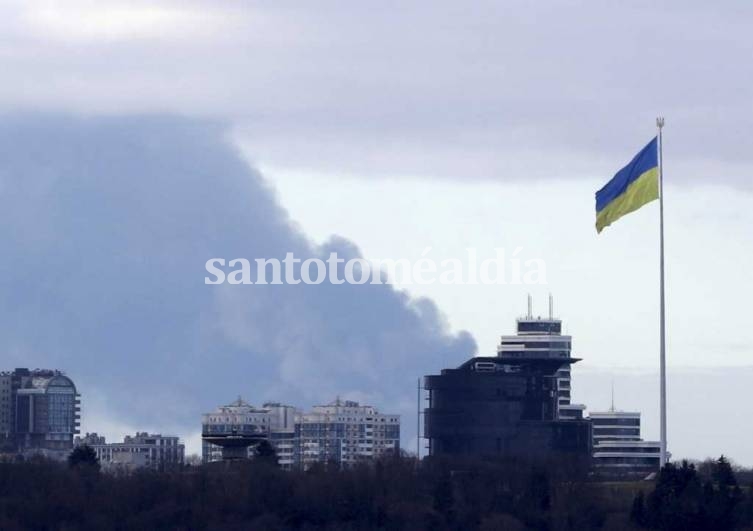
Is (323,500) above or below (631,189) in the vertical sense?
below

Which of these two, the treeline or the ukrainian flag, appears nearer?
the ukrainian flag

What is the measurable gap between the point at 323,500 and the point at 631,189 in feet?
194

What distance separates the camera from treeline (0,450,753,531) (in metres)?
127

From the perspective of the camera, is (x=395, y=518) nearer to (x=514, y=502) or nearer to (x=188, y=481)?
(x=514, y=502)

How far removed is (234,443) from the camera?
163 meters

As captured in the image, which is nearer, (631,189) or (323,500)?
(631,189)

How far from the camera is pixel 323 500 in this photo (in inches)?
5202

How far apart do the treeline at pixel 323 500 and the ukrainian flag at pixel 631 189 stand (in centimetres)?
4479

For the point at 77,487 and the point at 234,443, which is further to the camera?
the point at 234,443

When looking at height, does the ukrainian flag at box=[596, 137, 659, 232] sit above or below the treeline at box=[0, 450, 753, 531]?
above

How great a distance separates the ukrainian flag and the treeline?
1763 inches

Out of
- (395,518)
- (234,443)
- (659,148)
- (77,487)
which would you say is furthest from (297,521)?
(659,148)

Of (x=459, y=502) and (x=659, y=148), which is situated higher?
(x=659, y=148)

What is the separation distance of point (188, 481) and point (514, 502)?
22211mm
